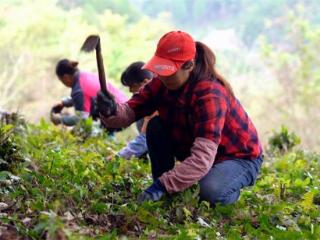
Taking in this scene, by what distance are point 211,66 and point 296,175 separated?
6.89 feet

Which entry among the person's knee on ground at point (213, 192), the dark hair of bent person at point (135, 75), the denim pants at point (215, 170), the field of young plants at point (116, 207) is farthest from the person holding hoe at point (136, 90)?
the person's knee on ground at point (213, 192)

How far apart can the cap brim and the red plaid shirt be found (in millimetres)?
235

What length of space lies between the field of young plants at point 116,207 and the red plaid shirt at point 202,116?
0.35 metres

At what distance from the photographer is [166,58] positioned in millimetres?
3506

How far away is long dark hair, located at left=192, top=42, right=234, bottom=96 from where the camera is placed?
12.1 ft

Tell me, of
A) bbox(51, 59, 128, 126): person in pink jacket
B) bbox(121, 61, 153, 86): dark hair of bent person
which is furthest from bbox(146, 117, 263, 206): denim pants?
bbox(51, 59, 128, 126): person in pink jacket

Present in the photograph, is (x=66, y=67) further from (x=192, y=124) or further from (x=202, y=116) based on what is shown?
(x=202, y=116)

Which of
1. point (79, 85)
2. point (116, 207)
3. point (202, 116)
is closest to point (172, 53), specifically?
point (202, 116)

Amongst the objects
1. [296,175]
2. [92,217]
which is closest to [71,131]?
[296,175]

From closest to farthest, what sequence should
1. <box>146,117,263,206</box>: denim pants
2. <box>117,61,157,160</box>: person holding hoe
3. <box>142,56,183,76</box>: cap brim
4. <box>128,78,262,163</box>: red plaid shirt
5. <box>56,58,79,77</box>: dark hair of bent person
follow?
<box>142,56,183,76</box>: cap brim
<box>128,78,262,163</box>: red plaid shirt
<box>146,117,263,206</box>: denim pants
<box>117,61,157,160</box>: person holding hoe
<box>56,58,79,77</box>: dark hair of bent person

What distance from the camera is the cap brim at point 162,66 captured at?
3426mm

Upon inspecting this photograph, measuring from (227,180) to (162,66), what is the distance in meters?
0.89

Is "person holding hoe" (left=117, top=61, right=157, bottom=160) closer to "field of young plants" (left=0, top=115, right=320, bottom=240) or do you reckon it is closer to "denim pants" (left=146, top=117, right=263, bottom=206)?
"field of young plants" (left=0, top=115, right=320, bottom=240)

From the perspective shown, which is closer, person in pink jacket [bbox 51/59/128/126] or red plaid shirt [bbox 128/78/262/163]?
red plaid shirt [bbox 128/78/262/163]
